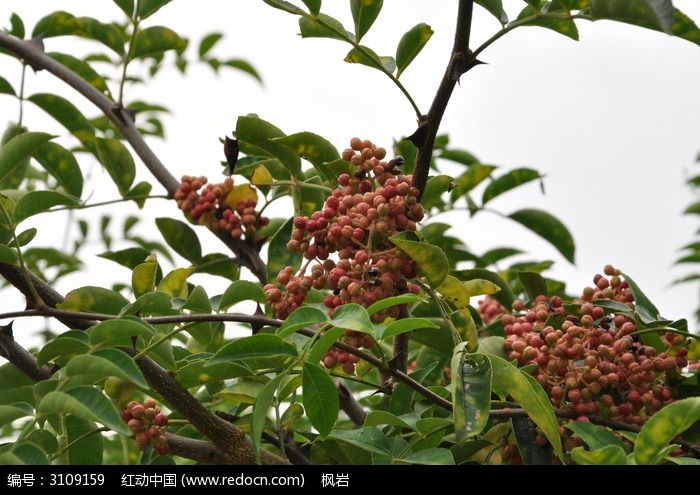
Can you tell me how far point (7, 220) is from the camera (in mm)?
1575

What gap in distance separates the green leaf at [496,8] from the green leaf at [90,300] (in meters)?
0.78

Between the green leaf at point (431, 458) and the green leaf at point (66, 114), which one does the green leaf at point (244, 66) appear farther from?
the green leaf at point (431, 458)

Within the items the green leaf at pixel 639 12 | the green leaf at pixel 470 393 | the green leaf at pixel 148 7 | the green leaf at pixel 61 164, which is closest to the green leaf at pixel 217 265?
the green leaf at pixel 61 164

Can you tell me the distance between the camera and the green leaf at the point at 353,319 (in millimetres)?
1290

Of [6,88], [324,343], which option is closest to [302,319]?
[324,343]

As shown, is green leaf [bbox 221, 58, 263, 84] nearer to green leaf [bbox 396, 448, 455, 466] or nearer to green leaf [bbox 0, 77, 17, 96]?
green leaf [bbox 0, 77, 17, 96]

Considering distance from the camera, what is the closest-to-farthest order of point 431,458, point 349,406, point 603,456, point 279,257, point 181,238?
point 603,456 → point 431,458 → point 279,257 → point 349,406 → point 181,238

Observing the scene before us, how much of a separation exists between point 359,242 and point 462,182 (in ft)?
2.90

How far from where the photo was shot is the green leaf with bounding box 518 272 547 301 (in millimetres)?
2062

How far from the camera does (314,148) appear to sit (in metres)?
1.80

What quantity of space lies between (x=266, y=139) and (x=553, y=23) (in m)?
0.57

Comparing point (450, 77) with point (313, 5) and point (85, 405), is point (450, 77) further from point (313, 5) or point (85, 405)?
point (85, 405)

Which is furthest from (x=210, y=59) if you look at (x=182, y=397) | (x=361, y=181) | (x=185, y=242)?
(x=182, y=397)
